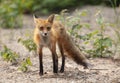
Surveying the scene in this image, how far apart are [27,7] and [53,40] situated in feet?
27.0

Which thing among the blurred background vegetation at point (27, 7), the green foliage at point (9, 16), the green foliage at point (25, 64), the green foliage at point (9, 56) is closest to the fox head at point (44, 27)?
the green foliage at point (25, 64)

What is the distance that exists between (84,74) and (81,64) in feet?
1.11

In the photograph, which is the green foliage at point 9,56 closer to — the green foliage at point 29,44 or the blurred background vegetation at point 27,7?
the green foliage at point 29,44

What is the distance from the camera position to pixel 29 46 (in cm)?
947

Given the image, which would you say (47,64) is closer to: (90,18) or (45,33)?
(45,33)

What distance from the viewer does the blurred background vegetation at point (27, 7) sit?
13586mm

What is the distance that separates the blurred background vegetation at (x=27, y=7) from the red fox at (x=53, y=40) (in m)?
4.09

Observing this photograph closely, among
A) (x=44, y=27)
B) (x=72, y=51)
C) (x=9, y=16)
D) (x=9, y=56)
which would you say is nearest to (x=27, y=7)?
(x=9, y=16)

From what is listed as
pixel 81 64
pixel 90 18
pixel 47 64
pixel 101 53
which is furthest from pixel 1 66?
pixel 90 18

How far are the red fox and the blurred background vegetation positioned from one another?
4.09m

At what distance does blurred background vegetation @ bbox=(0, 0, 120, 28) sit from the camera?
1359 centimetres

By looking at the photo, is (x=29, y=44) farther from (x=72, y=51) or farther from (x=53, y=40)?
(x=53, y=40)

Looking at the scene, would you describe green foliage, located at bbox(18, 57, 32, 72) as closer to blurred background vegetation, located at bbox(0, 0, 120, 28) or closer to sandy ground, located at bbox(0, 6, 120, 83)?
sandy ground, located at bbox(0, 6, 120, 83)

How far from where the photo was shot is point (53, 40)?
771 cm
